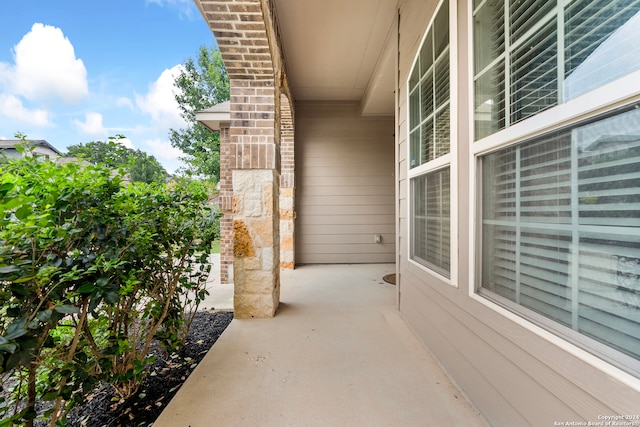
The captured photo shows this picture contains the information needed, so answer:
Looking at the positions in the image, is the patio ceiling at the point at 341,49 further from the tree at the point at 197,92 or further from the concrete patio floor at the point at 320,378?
the tree at the point at 197,92

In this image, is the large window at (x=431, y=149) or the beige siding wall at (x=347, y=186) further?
the beige siding wall at (x=347, y=186)

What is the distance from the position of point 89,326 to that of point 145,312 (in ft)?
1.10

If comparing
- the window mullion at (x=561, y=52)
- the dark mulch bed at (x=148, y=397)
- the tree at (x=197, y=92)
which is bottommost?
the dark mulch bed at (x=148, y=397)

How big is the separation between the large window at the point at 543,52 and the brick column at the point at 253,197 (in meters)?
1.76

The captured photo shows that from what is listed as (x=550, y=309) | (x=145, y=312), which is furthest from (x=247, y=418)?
(x=550, y=309)

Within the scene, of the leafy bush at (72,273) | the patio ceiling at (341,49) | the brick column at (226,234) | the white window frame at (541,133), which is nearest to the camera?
the white window frame at (541,133)

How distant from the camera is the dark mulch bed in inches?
51.7

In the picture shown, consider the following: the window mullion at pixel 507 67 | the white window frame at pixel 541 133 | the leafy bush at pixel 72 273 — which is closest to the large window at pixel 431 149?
the white window frame at pixel 541 133

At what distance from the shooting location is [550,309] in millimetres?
977

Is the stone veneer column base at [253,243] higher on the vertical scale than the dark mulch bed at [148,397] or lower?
higher

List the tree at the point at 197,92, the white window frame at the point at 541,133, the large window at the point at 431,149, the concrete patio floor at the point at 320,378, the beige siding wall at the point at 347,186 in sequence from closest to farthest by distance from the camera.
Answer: the white window frame at the point at 541,133 < the concrete patio floor at the point at 320,378 < the large window at the point at 431,149 < the beige siding wall at the point at 347,186 < the tree at the point at 197,92

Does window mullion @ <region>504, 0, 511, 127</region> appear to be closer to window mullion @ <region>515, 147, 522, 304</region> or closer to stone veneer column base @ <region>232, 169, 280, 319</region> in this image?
window mullion @ <region>515, 147, 522, 304</region>

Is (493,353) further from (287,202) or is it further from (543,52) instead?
(287,202)

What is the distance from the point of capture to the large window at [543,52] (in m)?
0.76
